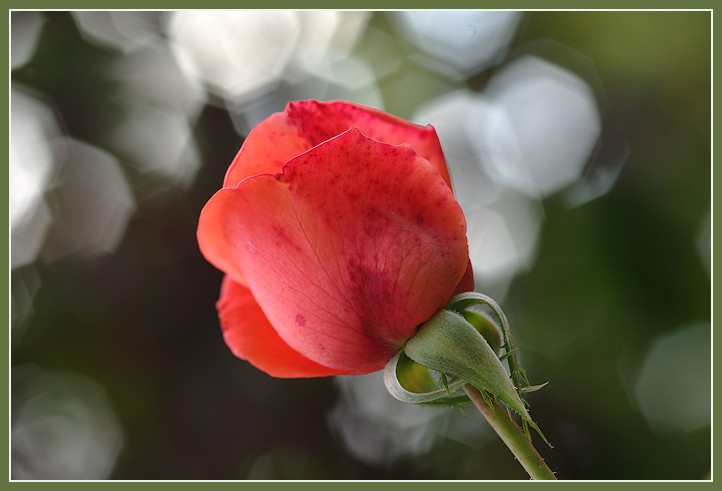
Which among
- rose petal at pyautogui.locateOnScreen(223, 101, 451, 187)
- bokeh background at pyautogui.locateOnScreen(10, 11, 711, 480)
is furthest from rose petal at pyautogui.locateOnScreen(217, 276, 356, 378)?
bokeh background at pyautogui.locateOnScreen(10, 11, 711, 480)

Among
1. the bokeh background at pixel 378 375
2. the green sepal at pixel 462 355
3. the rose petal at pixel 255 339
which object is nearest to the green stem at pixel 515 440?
the green sepal at pixel 462 355

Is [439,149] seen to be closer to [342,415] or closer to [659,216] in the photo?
[659,216]

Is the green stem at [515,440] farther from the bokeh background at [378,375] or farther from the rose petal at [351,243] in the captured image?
the bokeh background at [378,375]

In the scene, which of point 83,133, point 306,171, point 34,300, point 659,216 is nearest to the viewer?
point 306,171

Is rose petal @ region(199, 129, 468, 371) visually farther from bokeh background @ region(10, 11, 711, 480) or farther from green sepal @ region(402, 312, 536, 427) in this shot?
bokeh background @ region(10, 11, 711, 480)

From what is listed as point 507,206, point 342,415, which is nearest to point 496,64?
point 507,206
